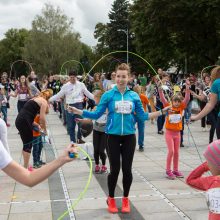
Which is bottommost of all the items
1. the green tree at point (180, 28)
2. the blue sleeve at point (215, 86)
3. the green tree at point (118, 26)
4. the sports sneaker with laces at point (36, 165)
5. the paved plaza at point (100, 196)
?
the paved plaza at point (100, 196)

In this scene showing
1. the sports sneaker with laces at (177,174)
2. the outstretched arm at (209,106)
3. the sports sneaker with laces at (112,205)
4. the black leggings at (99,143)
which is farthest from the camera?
the black leggings at (99,143)

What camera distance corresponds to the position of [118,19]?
78.8m

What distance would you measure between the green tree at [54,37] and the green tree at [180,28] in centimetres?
3384

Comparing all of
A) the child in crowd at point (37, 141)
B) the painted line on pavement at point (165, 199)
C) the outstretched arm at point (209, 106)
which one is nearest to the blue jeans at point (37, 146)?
the child in crowd at point (37, 141)

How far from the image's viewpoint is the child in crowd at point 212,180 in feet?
10.3

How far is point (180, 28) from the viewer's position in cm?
3628

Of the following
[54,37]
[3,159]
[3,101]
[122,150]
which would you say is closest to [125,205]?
[122,150]

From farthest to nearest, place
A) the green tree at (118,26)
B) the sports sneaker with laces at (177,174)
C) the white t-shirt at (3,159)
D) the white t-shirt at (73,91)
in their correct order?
the green tree at (118,26)
the white t-shirt at (73,91)
the sports sneaker with laces at (177,174)
the white t-shirt at (3,159)

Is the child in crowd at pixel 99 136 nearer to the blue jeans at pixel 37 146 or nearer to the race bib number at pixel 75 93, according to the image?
the blue jeans at pixel 37 146

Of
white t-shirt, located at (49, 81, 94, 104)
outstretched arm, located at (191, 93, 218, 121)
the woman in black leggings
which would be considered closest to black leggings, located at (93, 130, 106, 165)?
the woman in black leggings

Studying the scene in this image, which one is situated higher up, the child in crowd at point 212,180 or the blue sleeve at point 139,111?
the blue sleeve at point 139,111

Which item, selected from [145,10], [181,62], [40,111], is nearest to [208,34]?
[145,10]

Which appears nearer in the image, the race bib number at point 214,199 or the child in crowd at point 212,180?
the child in crowd at point 212,180

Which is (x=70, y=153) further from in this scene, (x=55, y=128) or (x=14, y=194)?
(x=55, y=128)
